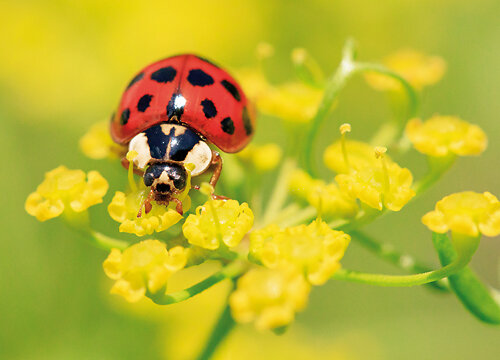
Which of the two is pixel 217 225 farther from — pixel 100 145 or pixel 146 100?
pixel 100 145

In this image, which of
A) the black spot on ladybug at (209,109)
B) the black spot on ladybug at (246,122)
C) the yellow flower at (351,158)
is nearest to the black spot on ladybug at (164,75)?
the black spot on ladybug at (209,109)

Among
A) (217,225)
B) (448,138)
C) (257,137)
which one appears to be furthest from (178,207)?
(257,137)

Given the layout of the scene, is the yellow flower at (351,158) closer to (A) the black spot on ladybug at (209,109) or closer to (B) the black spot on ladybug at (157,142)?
(A) the black spot on ladybug at (209,109)

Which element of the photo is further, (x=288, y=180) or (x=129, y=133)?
(x=288, y=180)

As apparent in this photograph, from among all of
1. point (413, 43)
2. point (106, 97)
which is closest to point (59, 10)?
point (106, 97)

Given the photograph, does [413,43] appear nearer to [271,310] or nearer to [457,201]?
[457,201]

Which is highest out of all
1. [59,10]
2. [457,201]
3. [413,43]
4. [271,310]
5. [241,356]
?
[457,201]
